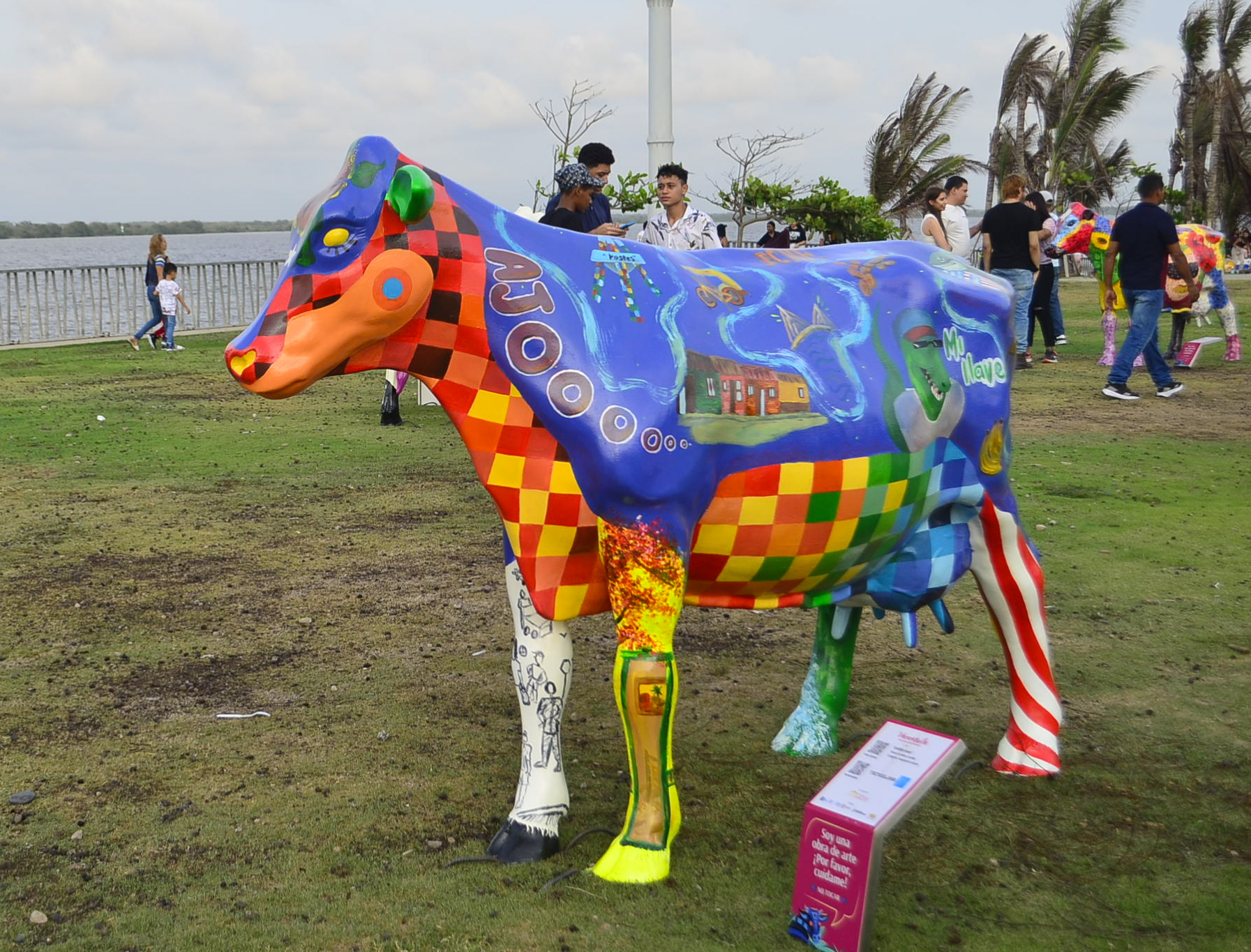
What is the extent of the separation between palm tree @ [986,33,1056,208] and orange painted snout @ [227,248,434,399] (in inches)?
1372

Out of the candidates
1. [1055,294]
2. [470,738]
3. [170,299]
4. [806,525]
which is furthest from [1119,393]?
[170,299]

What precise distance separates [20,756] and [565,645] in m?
2.16

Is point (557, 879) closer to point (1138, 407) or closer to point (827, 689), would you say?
point (827, 689)

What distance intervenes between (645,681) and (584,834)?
0.68m

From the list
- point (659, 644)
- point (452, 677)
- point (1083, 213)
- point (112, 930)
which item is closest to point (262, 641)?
point (452, 677)

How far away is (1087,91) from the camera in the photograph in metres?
33.0

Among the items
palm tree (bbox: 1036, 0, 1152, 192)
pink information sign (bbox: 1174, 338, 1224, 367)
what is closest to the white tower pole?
pink information sign (bbox: 1174, 338, 1224, 367)

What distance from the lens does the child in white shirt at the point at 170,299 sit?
16.9 meters

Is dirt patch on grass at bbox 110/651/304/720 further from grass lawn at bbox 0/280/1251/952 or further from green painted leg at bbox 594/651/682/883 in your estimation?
green painted leg at bbox 594/651/682/883

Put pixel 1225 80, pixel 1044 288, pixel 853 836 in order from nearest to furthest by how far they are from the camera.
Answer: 1. pixel 853 836
2. pixel 1044 288
3. pixel 1225 80

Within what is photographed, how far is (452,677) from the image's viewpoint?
16.8 ft

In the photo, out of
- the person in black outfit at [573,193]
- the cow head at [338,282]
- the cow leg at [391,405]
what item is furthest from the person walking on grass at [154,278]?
the cow head at [338,282]

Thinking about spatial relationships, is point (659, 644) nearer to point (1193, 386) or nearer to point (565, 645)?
point (565, 645)

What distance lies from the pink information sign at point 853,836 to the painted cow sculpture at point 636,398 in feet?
1.57
